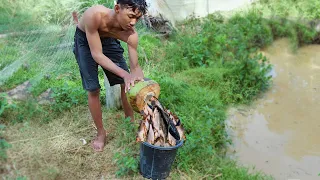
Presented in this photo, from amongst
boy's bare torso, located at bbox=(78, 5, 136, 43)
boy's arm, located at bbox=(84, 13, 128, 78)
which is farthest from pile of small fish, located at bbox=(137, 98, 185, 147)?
boy's bare torso, located at bbox=(78, 5, 136, 43)

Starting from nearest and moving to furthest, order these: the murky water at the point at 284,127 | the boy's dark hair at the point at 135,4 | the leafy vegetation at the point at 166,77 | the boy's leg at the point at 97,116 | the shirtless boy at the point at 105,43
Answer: the boy's dark hair at the point at 135,4
the shirtless boy at the point at 105,43
the boy's leg at the point at 97,116
the leafy vegetation at the point at 166,77
the murky water at the point at 284,127

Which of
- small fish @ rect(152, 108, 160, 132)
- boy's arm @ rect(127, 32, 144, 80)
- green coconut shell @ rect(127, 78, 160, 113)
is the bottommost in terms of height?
small fish @ rect(152, 108, 160, 132)

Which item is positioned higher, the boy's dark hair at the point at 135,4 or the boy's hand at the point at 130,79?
the boy's dark hair at the point at 135,4

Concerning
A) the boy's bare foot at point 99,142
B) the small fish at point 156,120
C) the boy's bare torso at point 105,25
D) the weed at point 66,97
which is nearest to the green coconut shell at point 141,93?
the small fish at point 156,120

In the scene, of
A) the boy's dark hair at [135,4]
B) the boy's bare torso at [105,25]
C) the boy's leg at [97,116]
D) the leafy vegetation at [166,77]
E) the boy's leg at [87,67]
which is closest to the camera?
the boy's dark hair at [135,4]

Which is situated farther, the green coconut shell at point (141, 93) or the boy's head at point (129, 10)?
the green coconut shell at point (141, 93)

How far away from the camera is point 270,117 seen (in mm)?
4652

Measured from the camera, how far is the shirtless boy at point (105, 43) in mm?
2616

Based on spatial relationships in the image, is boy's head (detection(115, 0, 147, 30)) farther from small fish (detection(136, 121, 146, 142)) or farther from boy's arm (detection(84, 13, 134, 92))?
small fish (detection(136, 121, 146, 142))

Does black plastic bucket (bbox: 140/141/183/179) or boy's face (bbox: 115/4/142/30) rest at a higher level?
boy's face (bbox: 115/4/142/30)

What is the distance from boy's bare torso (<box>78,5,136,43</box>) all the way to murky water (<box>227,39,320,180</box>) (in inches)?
82.6

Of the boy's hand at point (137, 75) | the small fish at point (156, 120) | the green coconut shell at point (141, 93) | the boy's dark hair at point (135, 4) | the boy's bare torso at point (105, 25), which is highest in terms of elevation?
the boy's dark hair at point (135, 4)

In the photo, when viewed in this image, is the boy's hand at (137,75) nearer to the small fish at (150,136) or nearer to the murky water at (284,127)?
the small fish at (150,136)

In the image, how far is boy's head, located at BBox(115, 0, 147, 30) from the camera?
2.53 metres
